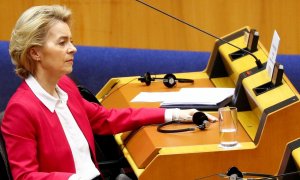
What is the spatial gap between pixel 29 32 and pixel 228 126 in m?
0.60

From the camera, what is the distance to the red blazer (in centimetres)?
187

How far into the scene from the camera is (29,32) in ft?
6.52

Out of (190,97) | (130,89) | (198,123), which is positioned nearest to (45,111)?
(198,123)

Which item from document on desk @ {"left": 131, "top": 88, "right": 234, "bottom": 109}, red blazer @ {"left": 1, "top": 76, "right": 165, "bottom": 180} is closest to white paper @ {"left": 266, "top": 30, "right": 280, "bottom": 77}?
document on desk @ {"left": 131, "top": 88, "right": 234, "bottom": 109}

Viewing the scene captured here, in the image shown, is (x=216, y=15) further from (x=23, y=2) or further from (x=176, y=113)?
(x=176, y=113)

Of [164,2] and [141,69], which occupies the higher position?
[164,2]

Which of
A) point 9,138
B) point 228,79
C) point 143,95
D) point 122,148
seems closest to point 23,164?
point 9,138

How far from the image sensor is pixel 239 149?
202 cm

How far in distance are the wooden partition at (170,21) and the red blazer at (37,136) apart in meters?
1.40

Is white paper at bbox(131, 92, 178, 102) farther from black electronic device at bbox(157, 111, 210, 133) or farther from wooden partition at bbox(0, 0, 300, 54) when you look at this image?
wooden partition at bbox(0, 0, 300, 54)

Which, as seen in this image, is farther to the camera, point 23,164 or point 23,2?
point 23,2

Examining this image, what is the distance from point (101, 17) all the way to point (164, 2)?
12.5 inches

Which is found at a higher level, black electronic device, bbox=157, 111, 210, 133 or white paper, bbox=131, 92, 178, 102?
black electronic device, bbox=157, 111, 210, 133

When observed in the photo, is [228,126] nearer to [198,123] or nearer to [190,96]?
[198,123]
